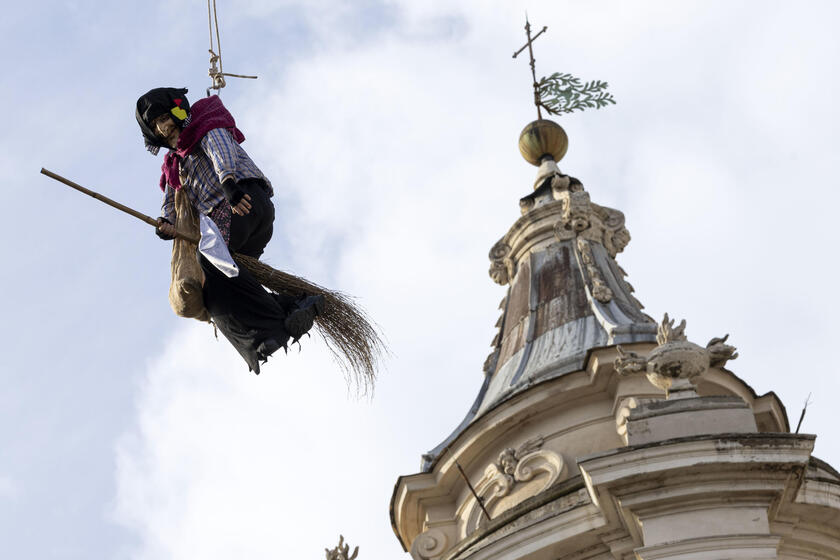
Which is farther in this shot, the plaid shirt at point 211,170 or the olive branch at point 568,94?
the olive branch at point 568,94

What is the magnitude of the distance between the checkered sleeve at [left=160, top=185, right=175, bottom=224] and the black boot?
1.18m

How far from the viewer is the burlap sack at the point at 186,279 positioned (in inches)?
419

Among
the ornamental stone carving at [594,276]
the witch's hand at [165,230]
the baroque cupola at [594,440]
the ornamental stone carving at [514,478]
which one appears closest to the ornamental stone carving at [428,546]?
the baroque cupola at [594,440]

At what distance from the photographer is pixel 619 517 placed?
14.2 metres

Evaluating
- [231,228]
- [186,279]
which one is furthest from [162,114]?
[186,279]

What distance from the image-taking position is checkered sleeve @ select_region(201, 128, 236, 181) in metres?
10.8

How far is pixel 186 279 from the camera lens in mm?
10625

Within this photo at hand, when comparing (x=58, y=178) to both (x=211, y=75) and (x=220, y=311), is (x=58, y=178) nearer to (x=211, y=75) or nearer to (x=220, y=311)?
(x=220, y=311)

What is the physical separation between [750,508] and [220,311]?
5.52 meters

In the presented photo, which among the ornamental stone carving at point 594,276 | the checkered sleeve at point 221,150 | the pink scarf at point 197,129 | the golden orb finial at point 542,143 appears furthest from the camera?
the golden orb finial at point 542,143

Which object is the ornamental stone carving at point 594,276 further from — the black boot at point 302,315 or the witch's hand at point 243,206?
the witch's hand at point 243,206

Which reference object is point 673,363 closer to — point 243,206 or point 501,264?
point 243,206

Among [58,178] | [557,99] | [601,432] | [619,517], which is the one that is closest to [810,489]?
[619,517]

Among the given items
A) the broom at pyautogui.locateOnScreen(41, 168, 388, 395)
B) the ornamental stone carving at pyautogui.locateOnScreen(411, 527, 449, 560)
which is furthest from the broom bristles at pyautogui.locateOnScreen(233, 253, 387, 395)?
the ornamental stone carving at pyautogui.locateOnScreen(411, 527, 449, 560)
